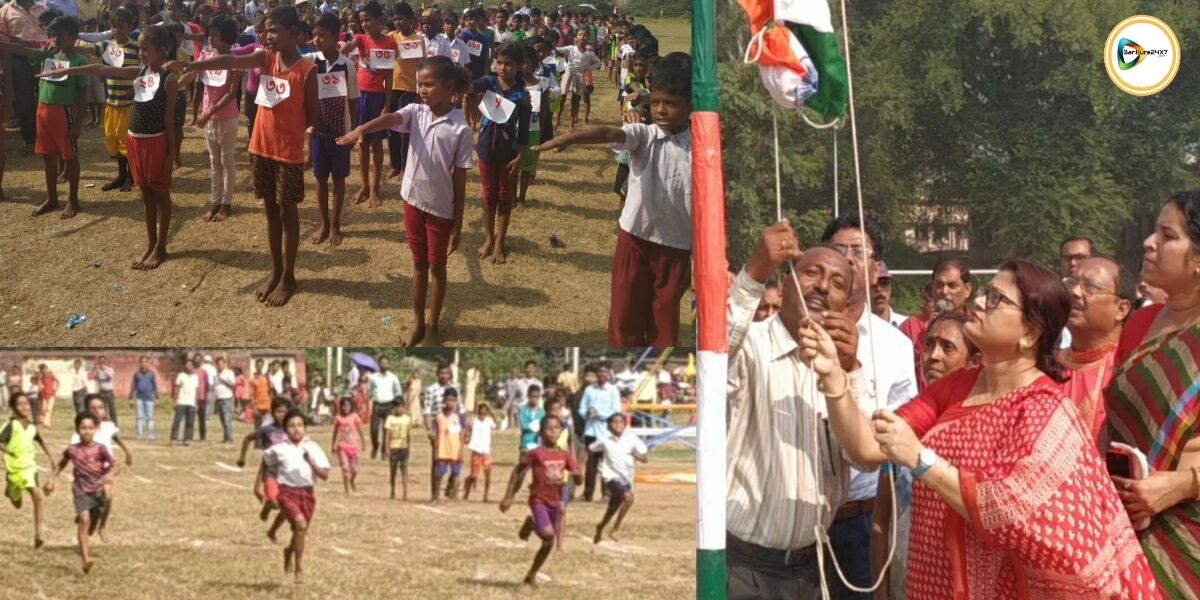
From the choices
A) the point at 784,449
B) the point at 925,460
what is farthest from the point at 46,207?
the point at 925,460

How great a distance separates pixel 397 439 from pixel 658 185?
2665 mm

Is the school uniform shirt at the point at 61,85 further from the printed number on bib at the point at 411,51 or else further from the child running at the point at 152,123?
the printed number on bib at the point at 411,51

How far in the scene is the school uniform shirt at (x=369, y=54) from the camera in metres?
7.55

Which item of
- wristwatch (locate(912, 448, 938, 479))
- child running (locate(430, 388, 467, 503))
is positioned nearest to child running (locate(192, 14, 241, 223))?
child running (locate(430, 388, 467, 503))

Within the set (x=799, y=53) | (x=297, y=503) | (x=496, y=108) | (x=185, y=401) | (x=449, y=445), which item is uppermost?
(x=496, y=108)

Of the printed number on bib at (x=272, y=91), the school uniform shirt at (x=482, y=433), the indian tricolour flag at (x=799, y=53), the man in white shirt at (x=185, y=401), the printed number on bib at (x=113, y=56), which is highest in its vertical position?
the printed number on bib at (x=113, y=56)

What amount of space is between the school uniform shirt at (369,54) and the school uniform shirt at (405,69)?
40 mm

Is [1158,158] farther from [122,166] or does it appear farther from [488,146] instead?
[122,166]

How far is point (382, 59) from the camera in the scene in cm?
756

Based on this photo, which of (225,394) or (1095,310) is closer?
(1095,310)

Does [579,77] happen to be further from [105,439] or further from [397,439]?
[105,439]

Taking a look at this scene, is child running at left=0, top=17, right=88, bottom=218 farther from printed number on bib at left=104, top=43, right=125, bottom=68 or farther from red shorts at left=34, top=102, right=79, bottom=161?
printed number on bib at left=104, top=43, right=125, bottom=68

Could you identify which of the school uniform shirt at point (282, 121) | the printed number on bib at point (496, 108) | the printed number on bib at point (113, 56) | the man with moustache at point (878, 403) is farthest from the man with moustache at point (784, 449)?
the printed number on bib at point (113, 56)

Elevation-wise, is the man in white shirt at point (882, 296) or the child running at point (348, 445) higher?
the man in white shirt at point (882, 296)
